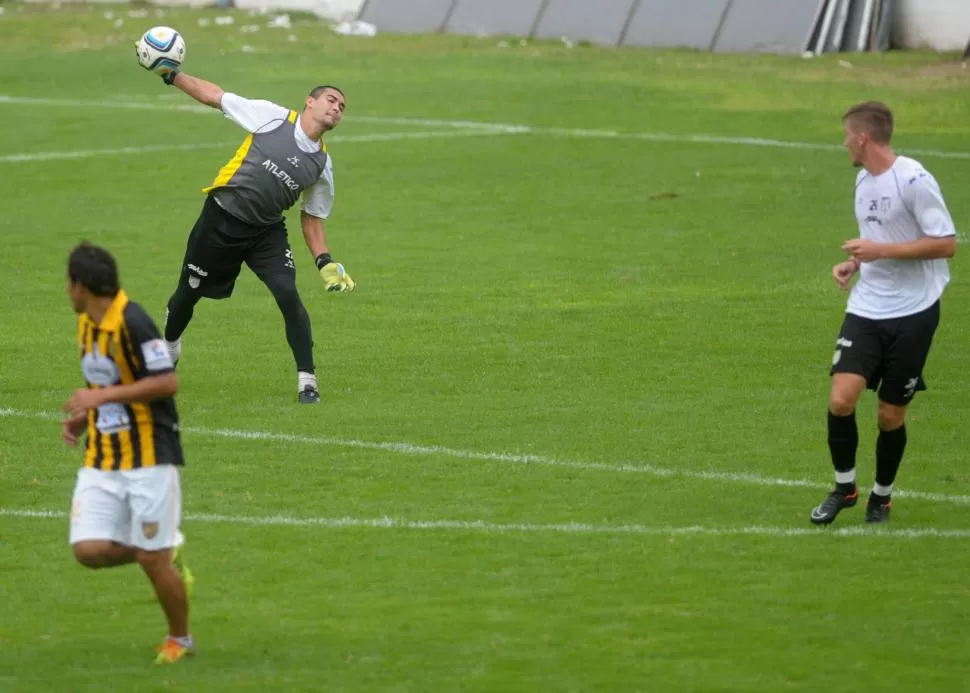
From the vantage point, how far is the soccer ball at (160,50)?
12.2m

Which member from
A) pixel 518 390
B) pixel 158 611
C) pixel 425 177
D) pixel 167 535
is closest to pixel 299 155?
pixel 518 390

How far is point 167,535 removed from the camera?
7.26 metres

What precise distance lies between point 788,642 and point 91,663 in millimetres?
2993

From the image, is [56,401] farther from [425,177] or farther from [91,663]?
[425,177]

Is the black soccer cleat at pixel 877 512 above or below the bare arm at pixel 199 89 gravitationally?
below

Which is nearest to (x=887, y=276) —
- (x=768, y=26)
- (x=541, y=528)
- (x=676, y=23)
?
(x=541, y=528)

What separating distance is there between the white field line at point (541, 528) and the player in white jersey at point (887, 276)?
457mm

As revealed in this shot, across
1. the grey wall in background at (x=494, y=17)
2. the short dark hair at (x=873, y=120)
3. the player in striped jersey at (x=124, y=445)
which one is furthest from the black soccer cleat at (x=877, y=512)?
the grey wall in background at (x=494, y=17)

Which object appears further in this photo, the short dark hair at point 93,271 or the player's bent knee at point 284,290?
the player's bent knee at point 284,290

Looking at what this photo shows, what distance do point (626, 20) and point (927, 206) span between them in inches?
1072

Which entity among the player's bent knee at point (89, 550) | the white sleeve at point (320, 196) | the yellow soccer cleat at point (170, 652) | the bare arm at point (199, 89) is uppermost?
the bare arm at point (199, 89)

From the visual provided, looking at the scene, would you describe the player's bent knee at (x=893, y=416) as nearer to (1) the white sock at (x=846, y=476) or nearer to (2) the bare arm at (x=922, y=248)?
(1) the white sock at (x=846, y=476)

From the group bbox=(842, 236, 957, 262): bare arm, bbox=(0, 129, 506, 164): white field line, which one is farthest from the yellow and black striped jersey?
bbox=(0, 129, 506, 164): white field line

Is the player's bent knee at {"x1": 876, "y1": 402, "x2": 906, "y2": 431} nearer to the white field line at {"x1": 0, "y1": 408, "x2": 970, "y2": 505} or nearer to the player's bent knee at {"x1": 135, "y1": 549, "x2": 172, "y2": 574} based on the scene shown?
the white field line at {"x1": 0, "y1": 408, "x2": 970, "y2": 505}
